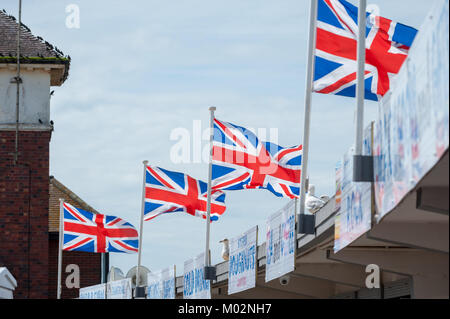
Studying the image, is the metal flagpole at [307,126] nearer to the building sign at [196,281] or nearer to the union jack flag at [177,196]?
the union jack flag at [177,196]

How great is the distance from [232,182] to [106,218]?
1080cm

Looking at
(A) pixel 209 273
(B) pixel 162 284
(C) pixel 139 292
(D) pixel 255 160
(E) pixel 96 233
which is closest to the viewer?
(D) pixel 255 160

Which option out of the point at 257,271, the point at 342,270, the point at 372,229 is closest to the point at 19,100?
the point at 257,271

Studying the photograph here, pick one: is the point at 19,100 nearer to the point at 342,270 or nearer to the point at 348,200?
the point at 342,270

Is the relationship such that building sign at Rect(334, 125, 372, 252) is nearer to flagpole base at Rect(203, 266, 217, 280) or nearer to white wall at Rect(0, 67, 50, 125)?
flagpole base at Rect(203, 266, 217, 280)

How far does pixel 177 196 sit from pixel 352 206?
45.6 ft

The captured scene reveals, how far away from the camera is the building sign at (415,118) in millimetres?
7316

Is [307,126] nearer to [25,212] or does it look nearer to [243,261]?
[243,261]

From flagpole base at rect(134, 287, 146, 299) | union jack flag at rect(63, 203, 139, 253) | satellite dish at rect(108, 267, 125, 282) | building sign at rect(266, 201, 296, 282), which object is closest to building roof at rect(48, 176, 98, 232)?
satellite dish at rect(108, 267, 125, 282)

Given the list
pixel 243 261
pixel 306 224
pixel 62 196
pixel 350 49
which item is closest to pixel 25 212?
pixel 243 261

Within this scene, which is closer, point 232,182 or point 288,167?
point 288,167

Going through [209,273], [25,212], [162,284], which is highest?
[25,212]

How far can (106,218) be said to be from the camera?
31.2 metres

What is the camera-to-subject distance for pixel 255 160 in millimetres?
19656
